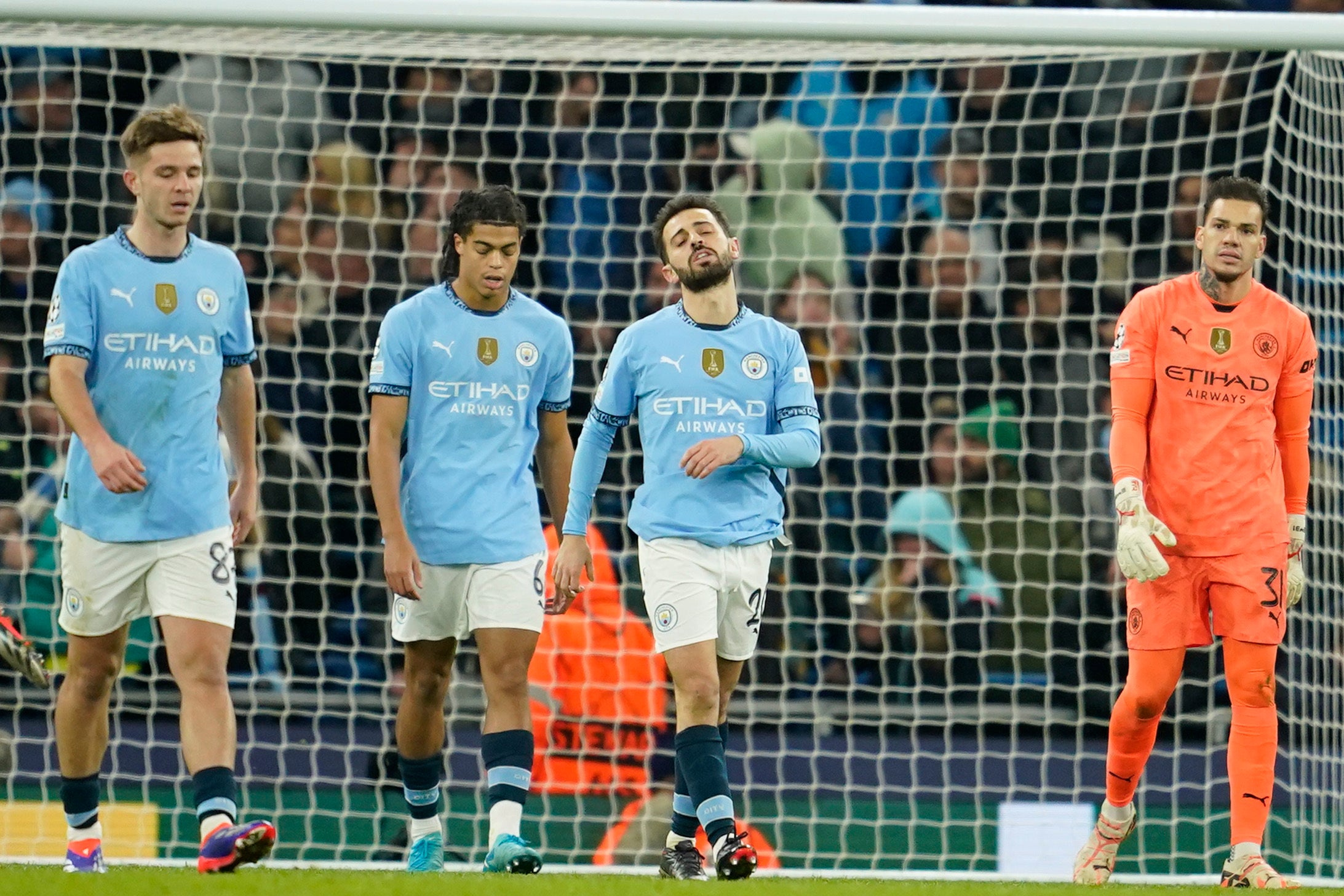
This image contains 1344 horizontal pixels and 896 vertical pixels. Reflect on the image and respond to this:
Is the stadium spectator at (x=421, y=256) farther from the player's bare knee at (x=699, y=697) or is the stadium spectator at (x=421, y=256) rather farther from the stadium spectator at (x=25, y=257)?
the player's bare knee at (x=699, y=697)

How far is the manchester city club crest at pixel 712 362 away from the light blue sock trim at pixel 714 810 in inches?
48.0

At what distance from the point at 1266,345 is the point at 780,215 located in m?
3.74

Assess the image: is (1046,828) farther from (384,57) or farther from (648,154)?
(384,57)

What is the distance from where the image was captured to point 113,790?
23.6 ft

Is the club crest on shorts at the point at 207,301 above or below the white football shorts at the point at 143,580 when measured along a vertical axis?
above

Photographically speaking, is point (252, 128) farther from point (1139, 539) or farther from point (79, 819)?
point (1139, 539)

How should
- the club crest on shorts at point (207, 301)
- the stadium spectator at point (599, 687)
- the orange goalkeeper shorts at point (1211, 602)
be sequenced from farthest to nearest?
the stadium spectator at point (599, 687) < the orange goalkeeper shorts at point (1211, 602) < the club crest on shorts at point (207, 301)

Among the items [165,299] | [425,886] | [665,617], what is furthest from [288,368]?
[425,886]

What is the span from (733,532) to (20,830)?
11.7 ft

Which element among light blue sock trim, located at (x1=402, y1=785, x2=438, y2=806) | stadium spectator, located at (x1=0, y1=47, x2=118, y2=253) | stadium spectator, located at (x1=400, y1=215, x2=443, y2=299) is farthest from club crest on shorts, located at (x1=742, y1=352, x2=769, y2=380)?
stadium spectator, located at (x1=0, y1=47, x2=118, y2=253)

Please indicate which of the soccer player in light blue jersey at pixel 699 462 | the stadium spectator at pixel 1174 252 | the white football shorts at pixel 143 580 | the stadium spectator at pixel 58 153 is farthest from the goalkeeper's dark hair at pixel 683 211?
the stadium spectator at pixel 58 153

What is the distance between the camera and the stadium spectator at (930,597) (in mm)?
7949

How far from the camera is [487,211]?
17.4 ft

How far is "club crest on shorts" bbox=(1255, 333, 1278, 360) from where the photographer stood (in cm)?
525
